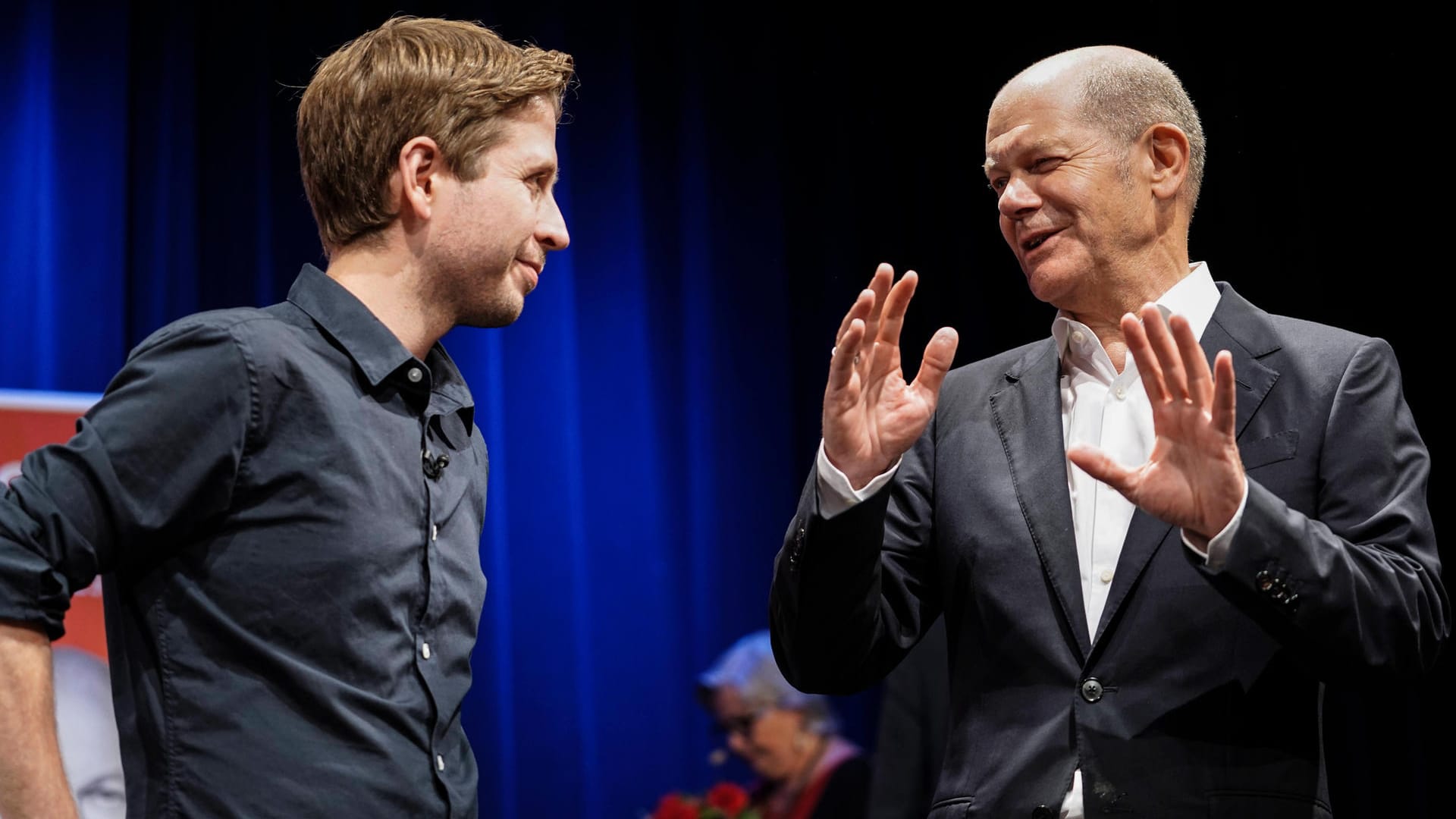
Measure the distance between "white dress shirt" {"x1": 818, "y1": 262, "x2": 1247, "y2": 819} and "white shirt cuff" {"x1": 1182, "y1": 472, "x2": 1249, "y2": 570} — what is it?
0.02m

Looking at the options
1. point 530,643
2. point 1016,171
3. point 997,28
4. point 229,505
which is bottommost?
point 530,643

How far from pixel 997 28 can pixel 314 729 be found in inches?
149

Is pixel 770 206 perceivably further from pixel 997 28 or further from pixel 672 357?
pixel 997 28

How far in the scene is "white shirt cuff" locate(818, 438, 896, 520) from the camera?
5.85 ft

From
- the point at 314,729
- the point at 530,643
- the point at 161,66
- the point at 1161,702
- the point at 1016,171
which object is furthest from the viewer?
the point at 530,643

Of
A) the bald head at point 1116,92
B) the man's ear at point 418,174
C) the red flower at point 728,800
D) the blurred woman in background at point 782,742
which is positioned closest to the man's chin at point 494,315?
the man's ear at point 418,174

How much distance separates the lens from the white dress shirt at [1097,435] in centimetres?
179

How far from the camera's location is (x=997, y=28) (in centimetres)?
472

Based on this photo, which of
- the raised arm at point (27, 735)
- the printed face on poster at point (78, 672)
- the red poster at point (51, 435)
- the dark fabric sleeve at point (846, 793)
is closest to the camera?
the raised arm at point (27, 735)

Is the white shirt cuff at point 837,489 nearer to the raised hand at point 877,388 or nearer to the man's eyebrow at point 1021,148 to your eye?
the raised hand at point 877,388

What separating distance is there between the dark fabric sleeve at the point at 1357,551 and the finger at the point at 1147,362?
143 mm

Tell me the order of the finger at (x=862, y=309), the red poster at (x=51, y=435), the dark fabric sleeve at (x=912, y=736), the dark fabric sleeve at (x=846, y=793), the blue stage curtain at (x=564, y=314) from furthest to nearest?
the dark fabric sleeve at (x=846, y=793) → the blue stage curtain at (x=564, y=314) → the dark fabric sleeve at (x=912, y=736) → the red poster at (x=51, y=435) → the finger at (x=862, y=309)

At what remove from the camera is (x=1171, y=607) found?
174 cm

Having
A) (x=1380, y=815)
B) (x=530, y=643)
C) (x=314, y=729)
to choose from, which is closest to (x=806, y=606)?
(x=314, y=729)
